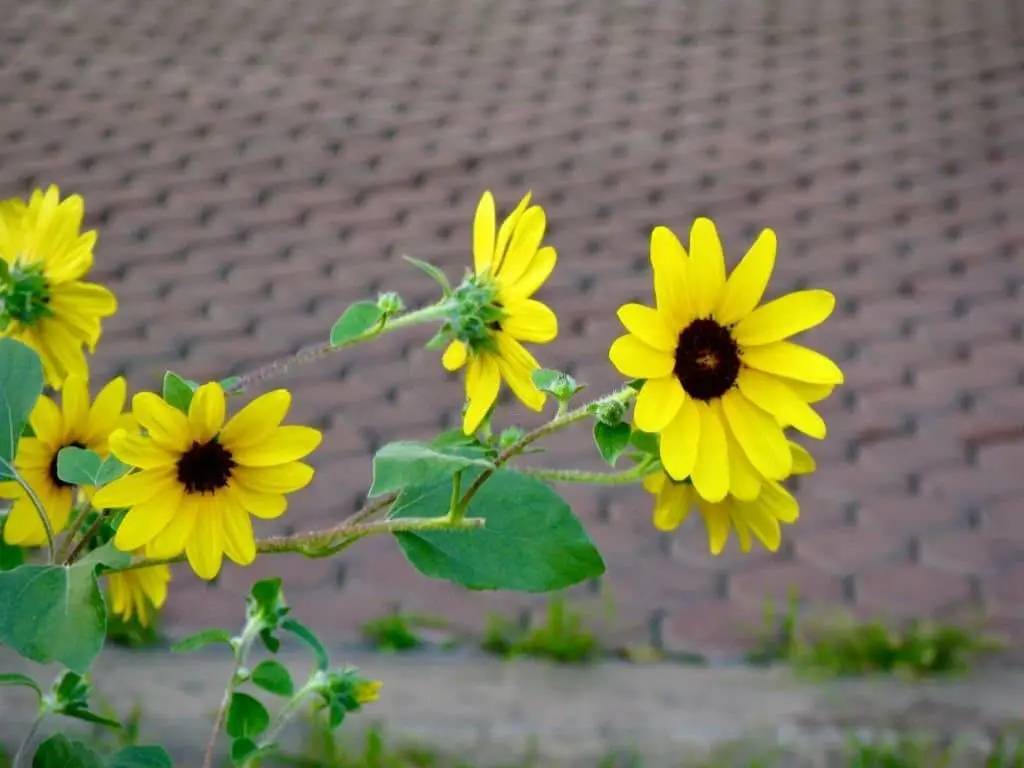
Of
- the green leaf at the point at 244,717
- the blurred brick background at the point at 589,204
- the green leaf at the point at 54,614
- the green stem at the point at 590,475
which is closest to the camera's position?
the green leaf at the point at 54,614

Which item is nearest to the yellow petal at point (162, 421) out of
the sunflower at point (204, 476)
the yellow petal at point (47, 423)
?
the sunflower at point (204, 476)

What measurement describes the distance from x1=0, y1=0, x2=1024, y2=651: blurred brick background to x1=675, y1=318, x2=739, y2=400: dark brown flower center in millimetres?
1333

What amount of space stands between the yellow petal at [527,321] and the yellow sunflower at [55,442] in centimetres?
19

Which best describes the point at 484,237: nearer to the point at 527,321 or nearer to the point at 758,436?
the point at 527,321

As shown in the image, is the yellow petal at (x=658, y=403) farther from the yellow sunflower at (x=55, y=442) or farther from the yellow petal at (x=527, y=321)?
the yellow sunflower at (x=55, y=442)


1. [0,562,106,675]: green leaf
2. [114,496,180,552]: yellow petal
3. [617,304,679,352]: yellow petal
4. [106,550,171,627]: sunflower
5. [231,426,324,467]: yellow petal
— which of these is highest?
[617,304,679,352]: yellow petal

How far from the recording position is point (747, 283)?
1.81 feet

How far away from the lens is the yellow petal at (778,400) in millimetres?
529

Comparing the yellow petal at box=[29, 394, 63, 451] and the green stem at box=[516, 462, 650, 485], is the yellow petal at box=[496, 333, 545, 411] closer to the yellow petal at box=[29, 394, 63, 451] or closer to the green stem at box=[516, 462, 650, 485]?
the green stem at box=[516, 462, 650, 485]

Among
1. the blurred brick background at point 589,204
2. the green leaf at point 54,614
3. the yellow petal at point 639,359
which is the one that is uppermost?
the blurred brick background at point 589,204

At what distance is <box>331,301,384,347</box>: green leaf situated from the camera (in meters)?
0.57

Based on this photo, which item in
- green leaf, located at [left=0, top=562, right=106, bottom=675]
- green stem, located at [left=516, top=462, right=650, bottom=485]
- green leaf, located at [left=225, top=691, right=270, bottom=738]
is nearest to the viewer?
green leaf, located at [left=0, top=562, right=106, bottom=675]

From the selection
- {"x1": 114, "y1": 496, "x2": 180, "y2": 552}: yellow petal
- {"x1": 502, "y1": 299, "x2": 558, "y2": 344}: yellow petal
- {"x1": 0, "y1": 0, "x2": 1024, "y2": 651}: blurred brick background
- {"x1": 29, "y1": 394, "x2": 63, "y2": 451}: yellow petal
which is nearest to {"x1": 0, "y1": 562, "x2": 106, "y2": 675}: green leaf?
{"x1": 114, "y1": 496, "x2": 180, "y2": 552}: yellow petal

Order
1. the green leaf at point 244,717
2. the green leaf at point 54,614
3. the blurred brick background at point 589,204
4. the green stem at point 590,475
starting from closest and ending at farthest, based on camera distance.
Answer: the green leaf at point 54,614, the green stem at point 590,475, the green leaf at point 244,717, the blurred brick background at point 589,204
